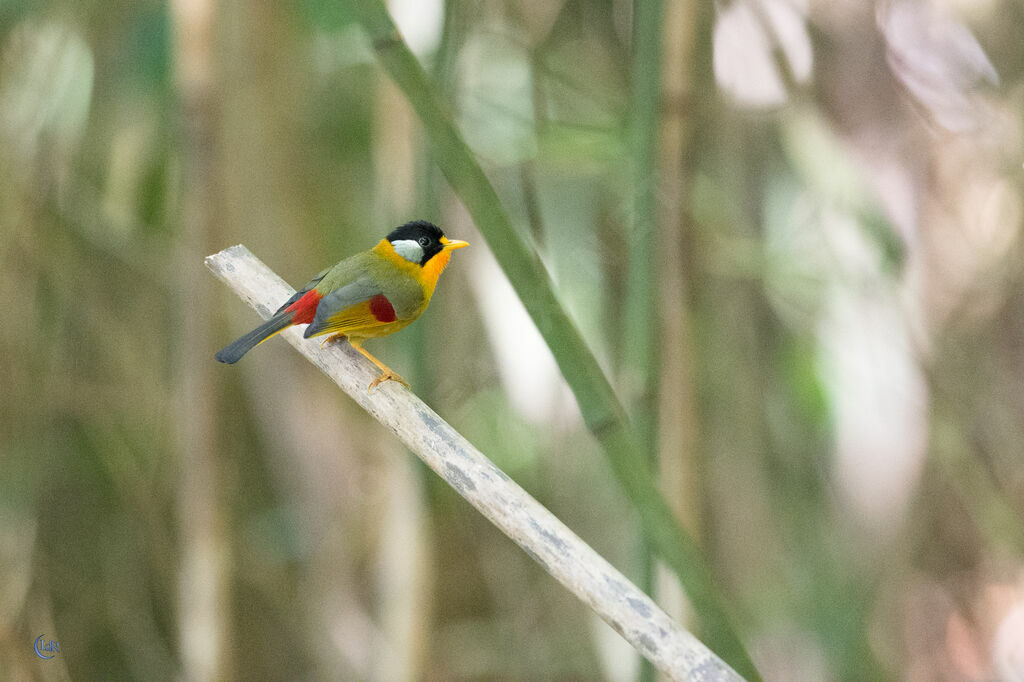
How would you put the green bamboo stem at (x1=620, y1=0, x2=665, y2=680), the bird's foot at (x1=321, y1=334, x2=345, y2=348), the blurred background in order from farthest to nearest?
the blurred background < the bird's foot at (x1=321, y1=334, x2=345, y2=348) < the green bamboo stem at (x1=620, y1=0, x2=665, y2=680)

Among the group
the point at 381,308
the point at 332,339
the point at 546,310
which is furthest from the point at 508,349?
the point at 546,310

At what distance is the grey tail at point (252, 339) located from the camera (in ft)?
3.98

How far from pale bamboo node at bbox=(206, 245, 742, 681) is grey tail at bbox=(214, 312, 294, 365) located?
0.14 metres

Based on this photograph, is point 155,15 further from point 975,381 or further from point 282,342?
point 975,381

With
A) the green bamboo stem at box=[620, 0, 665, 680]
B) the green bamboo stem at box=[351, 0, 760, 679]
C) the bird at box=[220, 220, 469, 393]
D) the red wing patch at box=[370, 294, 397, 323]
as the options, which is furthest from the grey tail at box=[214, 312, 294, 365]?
the green bamboo stem at box=[620, 0, 665, 680]

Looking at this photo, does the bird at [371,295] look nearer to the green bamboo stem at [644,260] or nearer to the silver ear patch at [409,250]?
the silver ear patch at [409,250]

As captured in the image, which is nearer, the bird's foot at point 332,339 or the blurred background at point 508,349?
the bird's foot at point 332,339

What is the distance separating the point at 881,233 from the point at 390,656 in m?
1.76

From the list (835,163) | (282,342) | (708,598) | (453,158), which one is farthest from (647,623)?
(282,342)

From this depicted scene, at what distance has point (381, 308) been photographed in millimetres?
1314

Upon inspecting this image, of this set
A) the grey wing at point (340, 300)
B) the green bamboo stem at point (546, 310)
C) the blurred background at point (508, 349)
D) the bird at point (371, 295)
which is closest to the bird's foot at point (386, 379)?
the bird at point (371, 295)

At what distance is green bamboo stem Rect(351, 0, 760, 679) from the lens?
3.41 ft

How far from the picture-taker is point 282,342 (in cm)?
299

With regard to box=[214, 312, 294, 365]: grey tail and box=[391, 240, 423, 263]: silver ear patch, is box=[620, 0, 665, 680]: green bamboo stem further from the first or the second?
box=[214, 312, 294, 365]: grey tail
